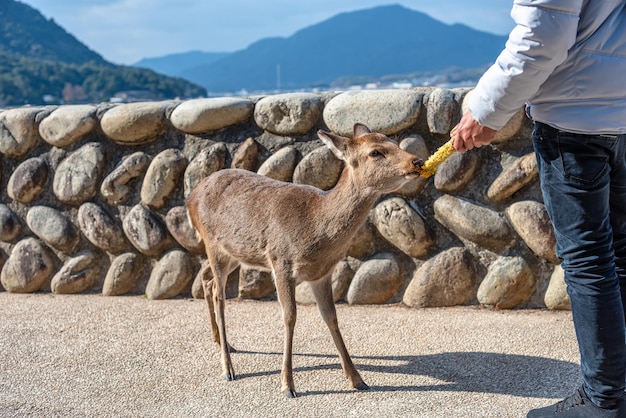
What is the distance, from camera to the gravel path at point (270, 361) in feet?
10.8

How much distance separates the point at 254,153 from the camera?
5.12m

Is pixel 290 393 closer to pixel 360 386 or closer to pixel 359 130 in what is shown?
pixel 360 386

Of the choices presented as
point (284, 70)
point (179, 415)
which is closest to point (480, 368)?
point (179, 415)

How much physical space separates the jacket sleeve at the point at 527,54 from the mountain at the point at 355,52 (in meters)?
51.2

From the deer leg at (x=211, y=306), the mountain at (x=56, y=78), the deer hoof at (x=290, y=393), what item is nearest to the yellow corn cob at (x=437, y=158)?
the deer hoof at (x=290, y=393)

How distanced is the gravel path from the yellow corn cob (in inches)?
42.9

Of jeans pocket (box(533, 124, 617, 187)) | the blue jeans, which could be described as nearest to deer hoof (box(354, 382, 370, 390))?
the blue jeans

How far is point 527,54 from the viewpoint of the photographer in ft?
7.51

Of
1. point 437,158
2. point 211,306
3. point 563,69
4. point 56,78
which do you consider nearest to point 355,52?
point 56,78

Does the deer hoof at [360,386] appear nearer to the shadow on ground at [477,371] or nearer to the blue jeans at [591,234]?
the shadow on ground at [477,371]

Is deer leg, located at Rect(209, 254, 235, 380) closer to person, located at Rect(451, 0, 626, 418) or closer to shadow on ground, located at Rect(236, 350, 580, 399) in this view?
shadow on ground, located at Rect(236, 350, 580, 399)

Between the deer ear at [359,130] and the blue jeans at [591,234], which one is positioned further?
the deer ear at [359,130]

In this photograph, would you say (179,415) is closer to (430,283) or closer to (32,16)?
(430,283)

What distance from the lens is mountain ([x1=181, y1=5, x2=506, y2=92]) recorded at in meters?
77.3
